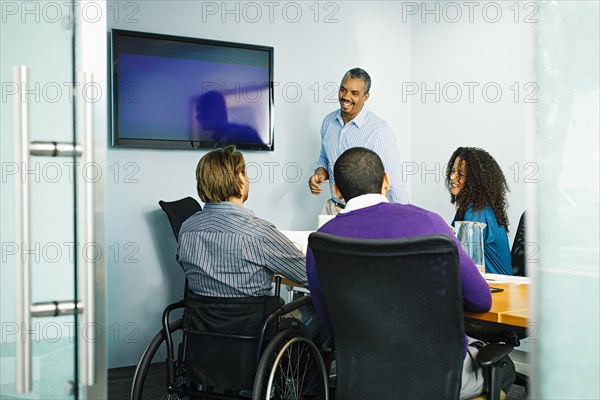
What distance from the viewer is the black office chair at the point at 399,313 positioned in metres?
1.89

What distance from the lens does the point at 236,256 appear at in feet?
8.62

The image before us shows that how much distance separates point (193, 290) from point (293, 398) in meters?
0.54

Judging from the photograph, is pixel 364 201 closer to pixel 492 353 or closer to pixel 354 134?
pixel 492 353

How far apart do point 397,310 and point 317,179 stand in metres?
2.65

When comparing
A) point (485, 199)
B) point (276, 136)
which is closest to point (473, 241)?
point (485, 199)

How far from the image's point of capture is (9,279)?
61.5 inches

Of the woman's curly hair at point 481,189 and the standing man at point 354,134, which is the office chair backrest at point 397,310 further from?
the standing man at point 354,134

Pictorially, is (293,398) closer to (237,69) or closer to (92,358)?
(92,358)

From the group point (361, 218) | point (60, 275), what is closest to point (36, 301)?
point (60, 275)

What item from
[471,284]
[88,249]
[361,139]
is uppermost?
[361,139]

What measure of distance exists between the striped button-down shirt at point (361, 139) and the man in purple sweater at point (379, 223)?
204 cm

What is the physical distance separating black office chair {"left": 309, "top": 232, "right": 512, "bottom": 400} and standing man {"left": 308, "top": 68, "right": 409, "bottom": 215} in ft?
7.75

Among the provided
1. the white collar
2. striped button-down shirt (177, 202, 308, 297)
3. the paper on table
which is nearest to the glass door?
the white collar

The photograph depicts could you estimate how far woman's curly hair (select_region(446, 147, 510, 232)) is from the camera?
3584 mm
